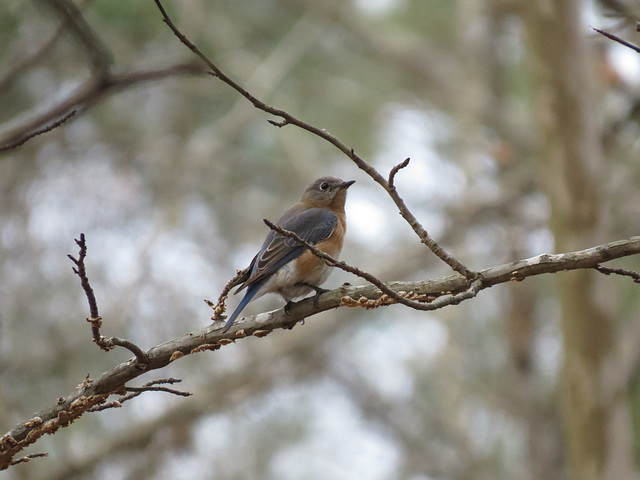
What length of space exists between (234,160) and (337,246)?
8.64 metres

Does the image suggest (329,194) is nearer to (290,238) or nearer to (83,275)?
(290,238)

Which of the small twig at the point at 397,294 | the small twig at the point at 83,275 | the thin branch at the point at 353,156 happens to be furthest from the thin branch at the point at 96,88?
the small twig at the point at 397,294

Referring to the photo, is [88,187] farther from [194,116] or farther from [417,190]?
[417,190]

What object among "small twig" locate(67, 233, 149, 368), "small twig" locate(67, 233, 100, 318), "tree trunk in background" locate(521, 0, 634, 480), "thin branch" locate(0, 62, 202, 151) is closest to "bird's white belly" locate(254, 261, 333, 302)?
"thin branch" locate(0, 62, 202, 151)

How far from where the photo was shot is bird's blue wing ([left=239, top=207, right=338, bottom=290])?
464 cm

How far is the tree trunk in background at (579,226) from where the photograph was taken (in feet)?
24.6

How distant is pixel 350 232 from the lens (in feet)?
45.7

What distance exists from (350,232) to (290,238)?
9.38 meters

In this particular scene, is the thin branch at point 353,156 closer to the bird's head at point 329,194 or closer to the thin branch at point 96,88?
the thin branch at point 96,88

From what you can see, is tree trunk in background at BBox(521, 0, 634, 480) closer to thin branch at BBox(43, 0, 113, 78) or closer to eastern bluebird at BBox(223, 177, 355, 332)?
eastern bluebird at BBox(223, 177, 355, 332)

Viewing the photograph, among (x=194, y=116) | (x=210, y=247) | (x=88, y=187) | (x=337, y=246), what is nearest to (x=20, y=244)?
(x=88, y=187)

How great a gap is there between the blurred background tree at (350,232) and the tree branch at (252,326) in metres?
3.48

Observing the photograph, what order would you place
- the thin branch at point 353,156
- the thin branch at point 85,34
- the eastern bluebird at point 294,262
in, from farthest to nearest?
1. the eastern bluebird at point 294,262
2. the thin branch at point 85,34
3. the thin branch at point 353,156

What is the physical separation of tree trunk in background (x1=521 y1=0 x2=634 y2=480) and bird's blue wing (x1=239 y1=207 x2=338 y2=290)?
305 centimetres
